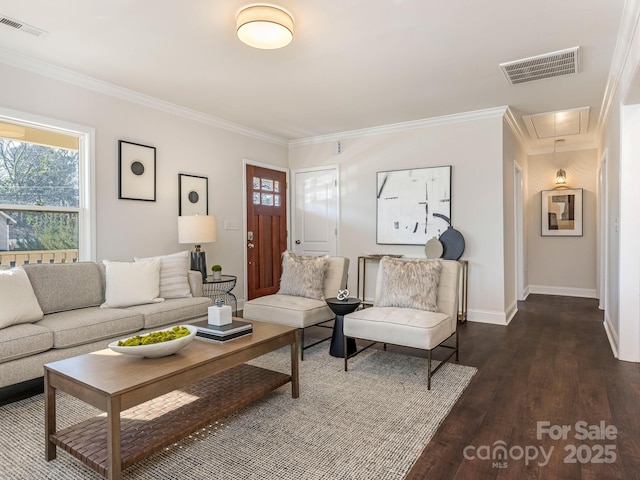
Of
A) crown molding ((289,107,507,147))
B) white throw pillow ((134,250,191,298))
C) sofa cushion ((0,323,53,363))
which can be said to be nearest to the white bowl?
sofa cushion ((0,323,53,363))

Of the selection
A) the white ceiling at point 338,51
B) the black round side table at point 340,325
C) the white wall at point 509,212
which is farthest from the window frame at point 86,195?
the white wall at point 509,212

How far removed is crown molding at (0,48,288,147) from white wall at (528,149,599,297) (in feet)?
16.5

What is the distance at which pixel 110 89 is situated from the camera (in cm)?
382

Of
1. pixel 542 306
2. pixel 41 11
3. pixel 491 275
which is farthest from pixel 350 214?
pixel 41 11

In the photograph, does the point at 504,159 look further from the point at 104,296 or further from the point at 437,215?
the point at 104,296

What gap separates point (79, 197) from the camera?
368 cm

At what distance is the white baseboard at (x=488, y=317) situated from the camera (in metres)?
4.62

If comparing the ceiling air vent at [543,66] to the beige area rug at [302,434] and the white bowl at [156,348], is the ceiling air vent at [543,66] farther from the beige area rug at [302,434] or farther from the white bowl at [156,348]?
the white bowl at [156,348]

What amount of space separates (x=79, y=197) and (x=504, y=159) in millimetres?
4631

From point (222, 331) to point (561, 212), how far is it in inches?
256

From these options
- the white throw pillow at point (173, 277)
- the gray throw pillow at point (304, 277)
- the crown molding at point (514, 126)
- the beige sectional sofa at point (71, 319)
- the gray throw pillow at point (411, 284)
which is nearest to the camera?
the beige sectional sofa at point (71, 319)

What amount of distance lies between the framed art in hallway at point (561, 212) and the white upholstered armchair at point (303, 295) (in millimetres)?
4730

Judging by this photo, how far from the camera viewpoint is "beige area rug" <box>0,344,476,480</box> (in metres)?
1.79

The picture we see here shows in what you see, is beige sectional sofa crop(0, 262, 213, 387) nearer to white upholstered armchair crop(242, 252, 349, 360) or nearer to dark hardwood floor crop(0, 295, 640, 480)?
dark hardwood floor crop(0, 295, 640, 480)
